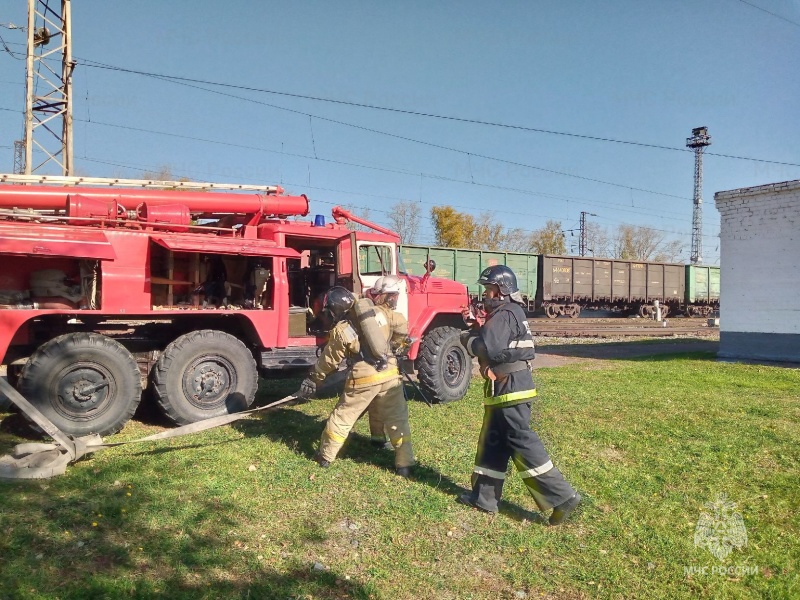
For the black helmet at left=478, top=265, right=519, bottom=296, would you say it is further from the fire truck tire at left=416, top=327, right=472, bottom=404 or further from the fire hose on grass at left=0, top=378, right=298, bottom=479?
the fire hose on grass at left=0, top=378, right=298, bottom=479

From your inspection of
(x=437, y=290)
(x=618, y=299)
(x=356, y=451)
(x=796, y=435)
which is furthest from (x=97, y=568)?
(x=618, y=299)

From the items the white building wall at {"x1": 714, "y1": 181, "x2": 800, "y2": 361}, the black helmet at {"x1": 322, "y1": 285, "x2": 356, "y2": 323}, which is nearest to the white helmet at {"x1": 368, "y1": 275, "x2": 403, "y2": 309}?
the black helmet at {"x1": 322, "y1": 285, "x2": 356, "y2": 323}

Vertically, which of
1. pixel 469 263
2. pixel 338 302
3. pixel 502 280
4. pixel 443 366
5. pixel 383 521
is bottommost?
pixel 383 521

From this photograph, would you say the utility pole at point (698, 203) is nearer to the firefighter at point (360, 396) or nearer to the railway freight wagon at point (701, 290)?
the railway freight wagon at point (701, 290)

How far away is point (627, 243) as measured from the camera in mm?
59375

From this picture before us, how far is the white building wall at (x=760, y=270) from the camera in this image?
1377 centimetres

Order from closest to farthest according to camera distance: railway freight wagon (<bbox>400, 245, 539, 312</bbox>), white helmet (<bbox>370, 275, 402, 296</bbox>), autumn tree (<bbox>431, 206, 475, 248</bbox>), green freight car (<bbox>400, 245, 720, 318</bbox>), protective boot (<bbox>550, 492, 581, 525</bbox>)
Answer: protective boot (<bbox>550, 492, 581, 525</bbox>), white helmet (<bbox>370, 275, 402, 296</bbox>), railway freight wagon (<bbox>400, 245, 539, 312</bbox>), green freight car (<bbox>400, 245, 720, 318</bbox>), autumn tree (<bbox>431, 206, 475, 248</bbox>)

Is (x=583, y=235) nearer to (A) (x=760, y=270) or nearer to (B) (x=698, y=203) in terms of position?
(B) (x=698, y=203)

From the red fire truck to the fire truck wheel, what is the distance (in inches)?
0.5

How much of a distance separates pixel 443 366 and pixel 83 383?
4468 millimetres

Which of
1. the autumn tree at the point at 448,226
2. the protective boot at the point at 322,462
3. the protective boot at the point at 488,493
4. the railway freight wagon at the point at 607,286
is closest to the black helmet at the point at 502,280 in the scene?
the protective boot at the point at 488,493

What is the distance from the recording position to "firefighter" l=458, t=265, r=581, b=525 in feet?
14.2

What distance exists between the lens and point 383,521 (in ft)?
14.3

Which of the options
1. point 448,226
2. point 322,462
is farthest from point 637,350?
point 448,226
